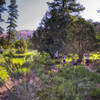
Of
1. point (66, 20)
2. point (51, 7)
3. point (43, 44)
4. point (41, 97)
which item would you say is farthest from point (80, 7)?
point (41, 97)

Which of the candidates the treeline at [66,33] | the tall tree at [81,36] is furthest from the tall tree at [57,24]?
the tall tree at [81,36]

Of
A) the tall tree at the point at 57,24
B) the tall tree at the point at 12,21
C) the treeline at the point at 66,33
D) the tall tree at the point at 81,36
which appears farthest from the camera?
the tall tree at the point at 12,21

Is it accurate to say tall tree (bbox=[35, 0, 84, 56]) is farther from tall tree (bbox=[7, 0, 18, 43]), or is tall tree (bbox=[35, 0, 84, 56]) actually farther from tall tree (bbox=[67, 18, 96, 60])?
tall tree (bbox=[7, 0, 18, 43])

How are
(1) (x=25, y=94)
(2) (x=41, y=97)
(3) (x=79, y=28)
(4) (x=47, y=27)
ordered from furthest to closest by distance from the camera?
(4) (x=47, y=27), (3) (x=79, y=28), (2) (x=41, y=97), (1) (x=25, y=94)

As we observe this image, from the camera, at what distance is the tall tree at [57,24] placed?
11.4 metres

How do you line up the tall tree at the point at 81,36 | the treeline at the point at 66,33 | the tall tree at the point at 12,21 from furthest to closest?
the tall tree at the point at 12,21 < the treeline at the point at 66,33 < the tall tree at the point at 81,36

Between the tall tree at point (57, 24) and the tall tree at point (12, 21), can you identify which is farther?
the tall tree at point (12, 21)

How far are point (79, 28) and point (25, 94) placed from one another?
10.6 metres

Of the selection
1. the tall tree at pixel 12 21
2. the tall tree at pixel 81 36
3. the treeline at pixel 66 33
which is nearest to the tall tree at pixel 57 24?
the treeline at pixel 66 33

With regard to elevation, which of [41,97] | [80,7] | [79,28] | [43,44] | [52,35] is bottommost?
[41,97]

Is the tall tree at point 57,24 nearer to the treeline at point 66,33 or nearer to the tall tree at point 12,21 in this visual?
the treeline at point 66,33

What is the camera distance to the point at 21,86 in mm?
2221

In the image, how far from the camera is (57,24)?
11594mm

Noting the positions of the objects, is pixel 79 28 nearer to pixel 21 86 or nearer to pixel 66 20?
pixel 66 20
